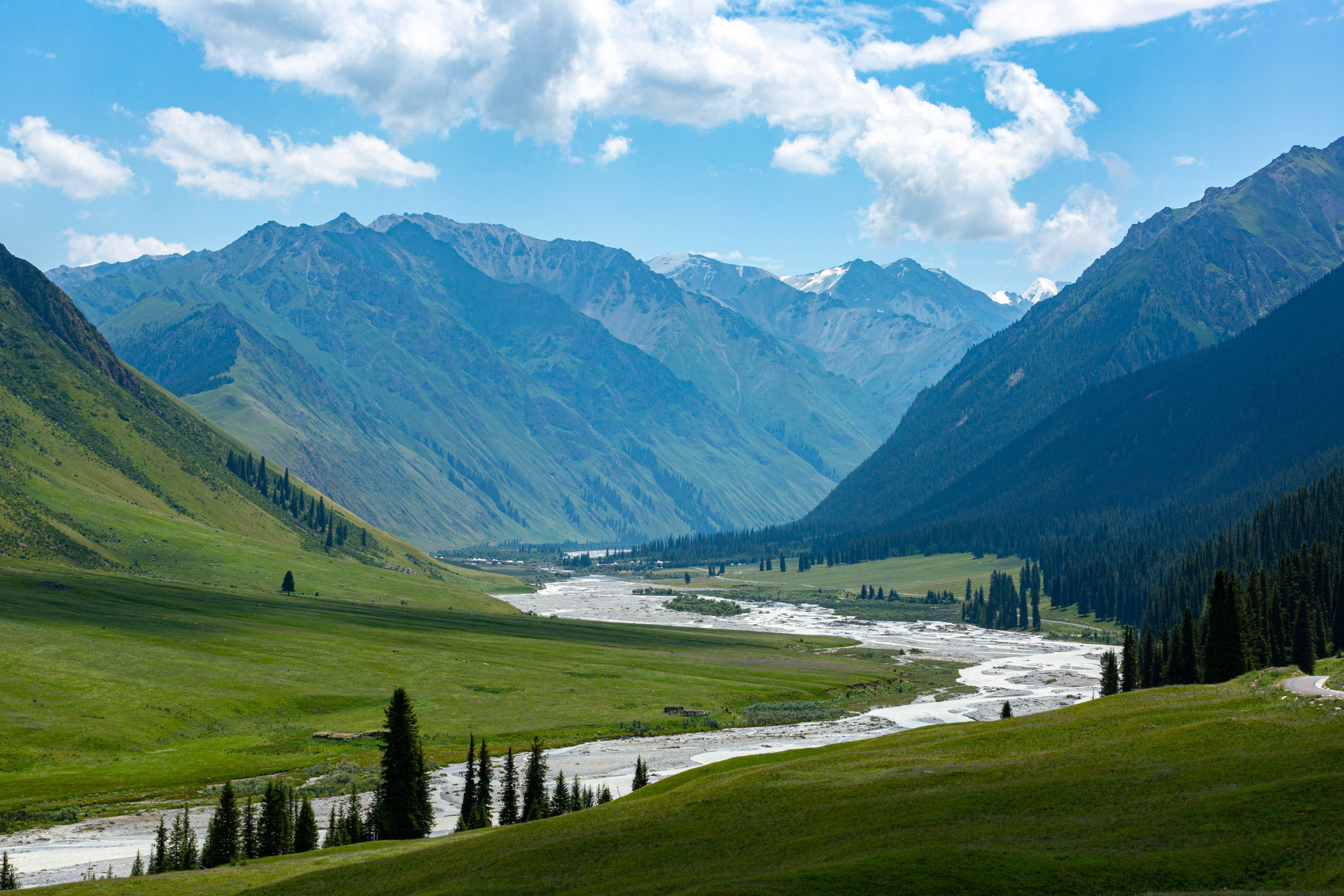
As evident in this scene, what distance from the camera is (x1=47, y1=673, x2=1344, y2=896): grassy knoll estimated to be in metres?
34.2

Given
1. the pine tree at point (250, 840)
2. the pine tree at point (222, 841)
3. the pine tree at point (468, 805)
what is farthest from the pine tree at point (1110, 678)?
the pine tree at point (222, 841)

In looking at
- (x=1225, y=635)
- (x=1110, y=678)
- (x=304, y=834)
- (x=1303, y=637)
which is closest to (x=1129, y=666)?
(x=1110, y=678)

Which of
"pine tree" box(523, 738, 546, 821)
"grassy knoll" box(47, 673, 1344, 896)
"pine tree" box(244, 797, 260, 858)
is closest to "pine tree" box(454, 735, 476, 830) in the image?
"pine tree" box(523, 738, 546, 821)

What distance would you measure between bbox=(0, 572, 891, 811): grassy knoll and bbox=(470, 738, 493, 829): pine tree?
26.8 metres

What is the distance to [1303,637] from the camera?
99375 millimetres

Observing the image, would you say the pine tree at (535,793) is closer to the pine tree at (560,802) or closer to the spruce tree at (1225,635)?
the pine tree at (560,802)

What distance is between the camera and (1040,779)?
45.4m

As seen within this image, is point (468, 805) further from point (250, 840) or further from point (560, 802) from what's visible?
point (250, 840)

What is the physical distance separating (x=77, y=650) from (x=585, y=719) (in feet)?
195

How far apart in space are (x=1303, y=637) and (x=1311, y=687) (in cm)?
5163

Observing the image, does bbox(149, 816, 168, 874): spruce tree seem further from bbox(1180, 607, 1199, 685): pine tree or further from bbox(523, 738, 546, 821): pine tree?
bbox(1180, 607, 1199, 685): pine tree

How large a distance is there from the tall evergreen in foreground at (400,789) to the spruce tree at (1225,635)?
6477cm

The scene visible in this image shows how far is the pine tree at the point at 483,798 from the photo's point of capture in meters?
71.4

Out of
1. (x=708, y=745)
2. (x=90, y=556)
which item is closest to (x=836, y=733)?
(x=708, y=745)
